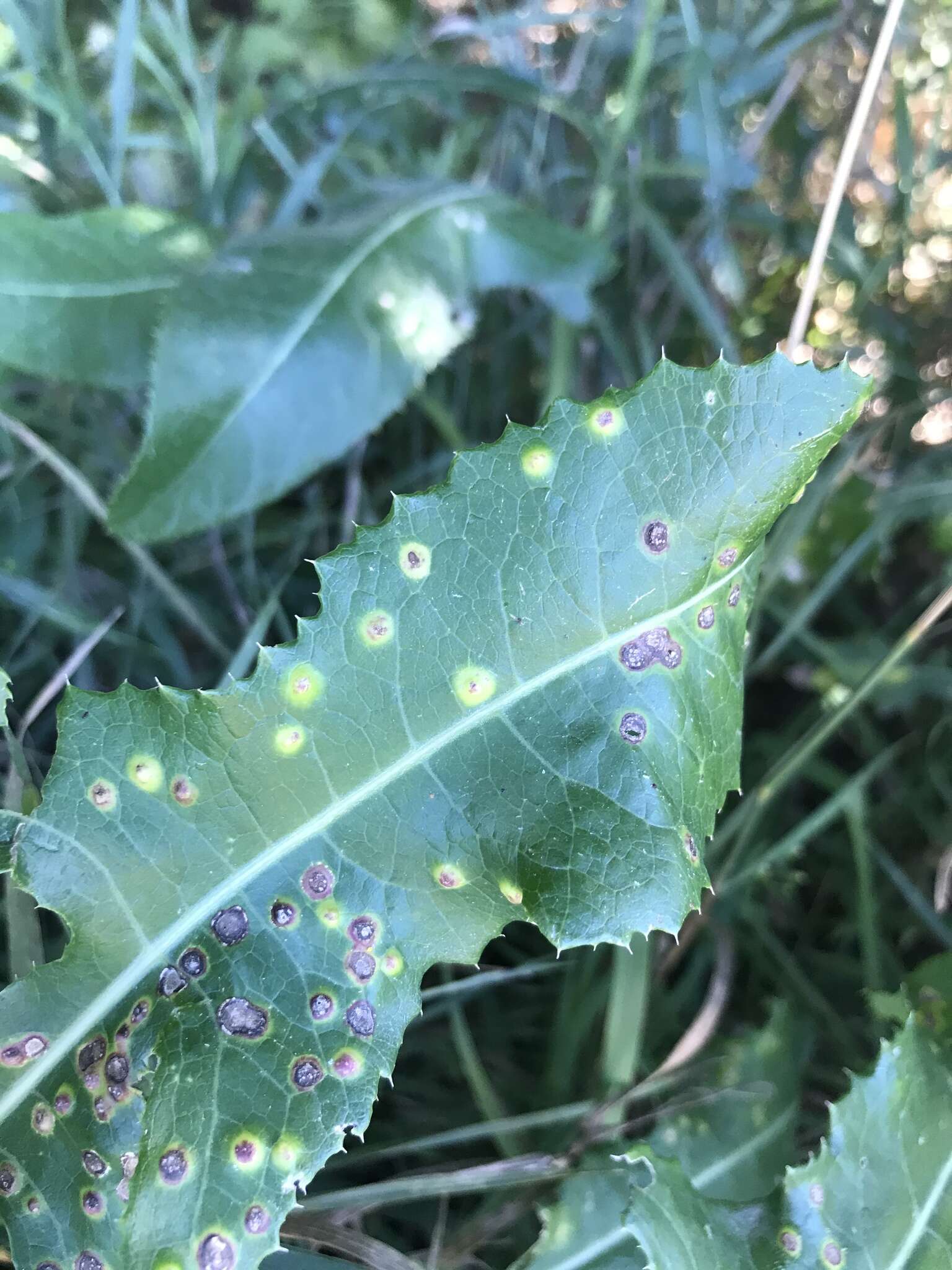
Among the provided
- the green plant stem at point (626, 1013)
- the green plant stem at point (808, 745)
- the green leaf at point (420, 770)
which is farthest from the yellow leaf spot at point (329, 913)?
the green plant stem at point (808, 745)

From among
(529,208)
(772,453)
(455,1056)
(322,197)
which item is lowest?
(455,1056)

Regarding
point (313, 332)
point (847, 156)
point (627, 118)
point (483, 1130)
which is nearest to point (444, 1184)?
point (483, 1130)

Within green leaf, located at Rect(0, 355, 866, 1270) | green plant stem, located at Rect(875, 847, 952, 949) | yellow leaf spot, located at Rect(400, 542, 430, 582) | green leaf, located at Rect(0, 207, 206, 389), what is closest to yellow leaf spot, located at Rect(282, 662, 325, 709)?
green leaf, located at Rect(0, 355, 866, 1270)

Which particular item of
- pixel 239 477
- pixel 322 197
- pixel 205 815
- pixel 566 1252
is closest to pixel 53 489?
pixel 239 477

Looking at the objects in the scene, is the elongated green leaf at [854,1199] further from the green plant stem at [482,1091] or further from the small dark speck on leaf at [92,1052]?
the small dark speck on leaf at [92,1052]

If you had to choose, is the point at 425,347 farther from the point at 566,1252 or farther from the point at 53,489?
the point at 566,1252
